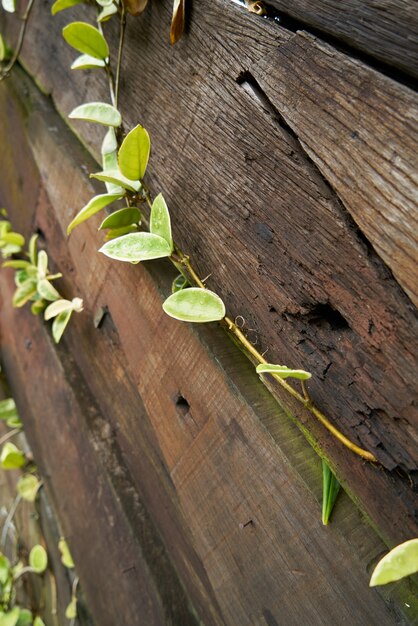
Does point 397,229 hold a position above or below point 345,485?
above

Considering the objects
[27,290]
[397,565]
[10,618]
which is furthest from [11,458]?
[397,565]

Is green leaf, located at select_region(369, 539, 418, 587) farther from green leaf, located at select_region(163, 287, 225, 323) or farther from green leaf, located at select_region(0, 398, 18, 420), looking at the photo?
green leaf, located at select_region(0, 398, 18, 420)

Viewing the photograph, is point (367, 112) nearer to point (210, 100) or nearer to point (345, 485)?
point (210, 100)

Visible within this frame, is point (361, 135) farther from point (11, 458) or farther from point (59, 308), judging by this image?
point (11, 458)

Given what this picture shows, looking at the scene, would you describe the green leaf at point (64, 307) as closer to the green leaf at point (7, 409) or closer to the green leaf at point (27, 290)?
the green leaf at point (27, 290)

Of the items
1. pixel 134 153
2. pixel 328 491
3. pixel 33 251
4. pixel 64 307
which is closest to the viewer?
pixel 328 491

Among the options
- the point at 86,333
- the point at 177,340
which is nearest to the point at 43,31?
the point at 86,333
